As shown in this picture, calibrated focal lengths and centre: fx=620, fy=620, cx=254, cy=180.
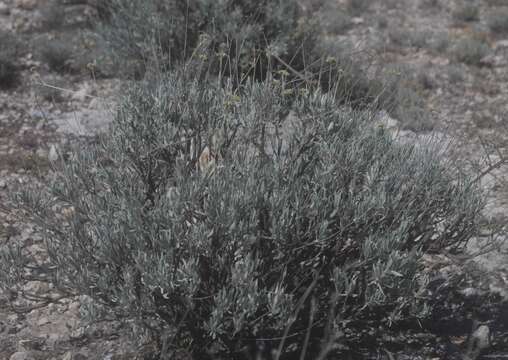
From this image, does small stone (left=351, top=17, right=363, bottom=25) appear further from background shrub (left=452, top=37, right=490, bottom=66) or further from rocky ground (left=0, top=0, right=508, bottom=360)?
background shrub (left=452, top=37, right=490, bottom=66)

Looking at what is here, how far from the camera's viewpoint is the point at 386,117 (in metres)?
4.26

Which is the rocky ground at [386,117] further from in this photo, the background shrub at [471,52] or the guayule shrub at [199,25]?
the guayule shrub at [199,25]

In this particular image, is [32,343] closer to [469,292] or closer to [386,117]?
[469,292]

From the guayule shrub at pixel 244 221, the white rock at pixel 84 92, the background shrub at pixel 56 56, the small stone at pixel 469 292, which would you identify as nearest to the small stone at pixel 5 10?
the background shrub at pixel 56 56

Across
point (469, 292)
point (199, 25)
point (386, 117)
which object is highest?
point (386, 117)

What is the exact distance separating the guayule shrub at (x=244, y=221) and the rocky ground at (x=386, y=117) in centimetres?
25

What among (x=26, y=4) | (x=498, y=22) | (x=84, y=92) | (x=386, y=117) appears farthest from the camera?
(x=498, y=22)

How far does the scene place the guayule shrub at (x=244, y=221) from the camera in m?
2.58

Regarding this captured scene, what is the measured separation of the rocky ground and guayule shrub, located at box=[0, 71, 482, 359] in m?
0.25

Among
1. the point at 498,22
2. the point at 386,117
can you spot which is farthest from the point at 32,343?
the point at 498,22

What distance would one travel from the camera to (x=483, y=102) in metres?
6.83

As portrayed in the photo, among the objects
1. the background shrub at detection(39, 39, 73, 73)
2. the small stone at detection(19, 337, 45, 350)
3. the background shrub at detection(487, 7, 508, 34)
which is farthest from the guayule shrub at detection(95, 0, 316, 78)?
the background shrub at detection(487, 7, 508, 34)

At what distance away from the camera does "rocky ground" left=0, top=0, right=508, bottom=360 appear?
332 cm

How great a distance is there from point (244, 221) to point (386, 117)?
1.98 meters
